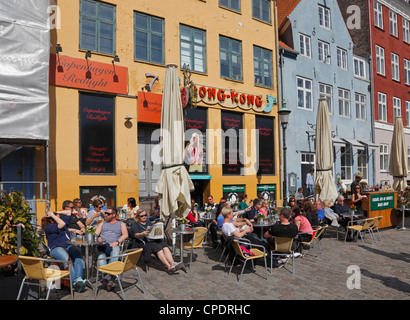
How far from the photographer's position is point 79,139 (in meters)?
11.4

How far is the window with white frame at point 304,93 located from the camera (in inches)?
729

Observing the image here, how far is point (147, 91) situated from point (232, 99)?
14.4 feet

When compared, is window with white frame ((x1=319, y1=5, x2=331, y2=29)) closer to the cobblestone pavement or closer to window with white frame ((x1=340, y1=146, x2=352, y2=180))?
window with white frame ((x1=340, y1=146, x2=352, y2=180))

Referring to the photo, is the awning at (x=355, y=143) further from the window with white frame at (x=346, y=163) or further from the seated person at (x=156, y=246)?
the seated person at (x=156, y=246)

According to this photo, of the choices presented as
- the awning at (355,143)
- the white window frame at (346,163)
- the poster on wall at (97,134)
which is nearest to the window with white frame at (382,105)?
the awning at (355,143)

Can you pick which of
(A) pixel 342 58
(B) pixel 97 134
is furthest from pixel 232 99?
(A) pixel 342 58

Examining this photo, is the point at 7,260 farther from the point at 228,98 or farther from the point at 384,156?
the point at 384,156

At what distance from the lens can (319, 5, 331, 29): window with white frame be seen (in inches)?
797

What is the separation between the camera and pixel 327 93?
2016 centimetres

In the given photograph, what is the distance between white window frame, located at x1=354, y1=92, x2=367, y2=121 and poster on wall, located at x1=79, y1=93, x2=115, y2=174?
1699cm

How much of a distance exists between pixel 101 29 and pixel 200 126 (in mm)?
5419

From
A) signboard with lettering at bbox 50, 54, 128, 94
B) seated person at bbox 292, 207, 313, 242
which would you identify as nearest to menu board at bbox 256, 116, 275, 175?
signboard with lettering at bbox 50, 54, 128, 94

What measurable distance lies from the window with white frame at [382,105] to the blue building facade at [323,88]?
57.5 inches

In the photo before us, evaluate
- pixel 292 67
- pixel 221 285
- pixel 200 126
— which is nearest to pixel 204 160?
pixel 200 126
